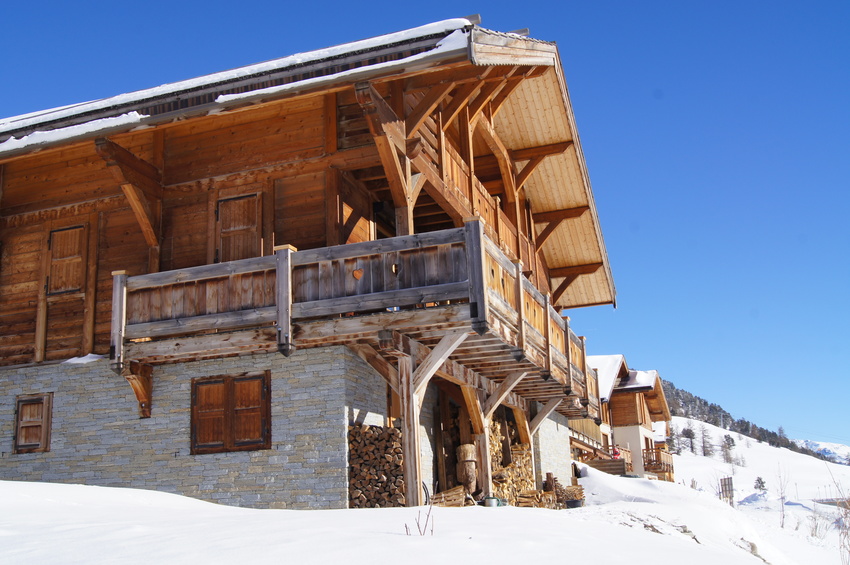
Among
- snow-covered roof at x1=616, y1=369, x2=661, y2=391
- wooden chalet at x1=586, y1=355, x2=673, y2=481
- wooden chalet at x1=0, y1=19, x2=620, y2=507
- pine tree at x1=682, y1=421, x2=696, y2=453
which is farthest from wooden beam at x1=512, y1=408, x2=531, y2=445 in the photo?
pine tree at x1=682, y1=421, x2=696, y2=453

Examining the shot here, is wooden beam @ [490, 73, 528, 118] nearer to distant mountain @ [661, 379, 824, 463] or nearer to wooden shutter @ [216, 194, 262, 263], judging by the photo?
wooden shutter @ [216, 194, 262, 263]

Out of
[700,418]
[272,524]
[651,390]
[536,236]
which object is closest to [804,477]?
[700,418]

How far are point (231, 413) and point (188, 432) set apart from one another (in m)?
0.78

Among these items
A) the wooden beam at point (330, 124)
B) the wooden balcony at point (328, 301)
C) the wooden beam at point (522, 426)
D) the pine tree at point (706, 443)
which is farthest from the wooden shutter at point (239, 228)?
the pine tree at point (706, 443)

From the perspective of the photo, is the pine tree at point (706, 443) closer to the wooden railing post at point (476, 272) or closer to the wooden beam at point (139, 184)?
the wooden beam at point (139, 184)

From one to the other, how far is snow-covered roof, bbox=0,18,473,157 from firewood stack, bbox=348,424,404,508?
4.94 m

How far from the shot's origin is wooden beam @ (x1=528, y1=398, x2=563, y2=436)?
1958 cm

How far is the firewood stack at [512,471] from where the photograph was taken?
692 inches

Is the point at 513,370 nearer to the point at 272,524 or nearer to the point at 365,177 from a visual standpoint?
the point at 365,177

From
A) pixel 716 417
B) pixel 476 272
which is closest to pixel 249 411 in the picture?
pixel 476 272

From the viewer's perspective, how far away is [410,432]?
39.7 ft

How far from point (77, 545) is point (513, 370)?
391 inches

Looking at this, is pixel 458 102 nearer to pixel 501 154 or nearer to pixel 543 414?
pixel 501 154

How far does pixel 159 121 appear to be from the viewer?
12.6 meters
